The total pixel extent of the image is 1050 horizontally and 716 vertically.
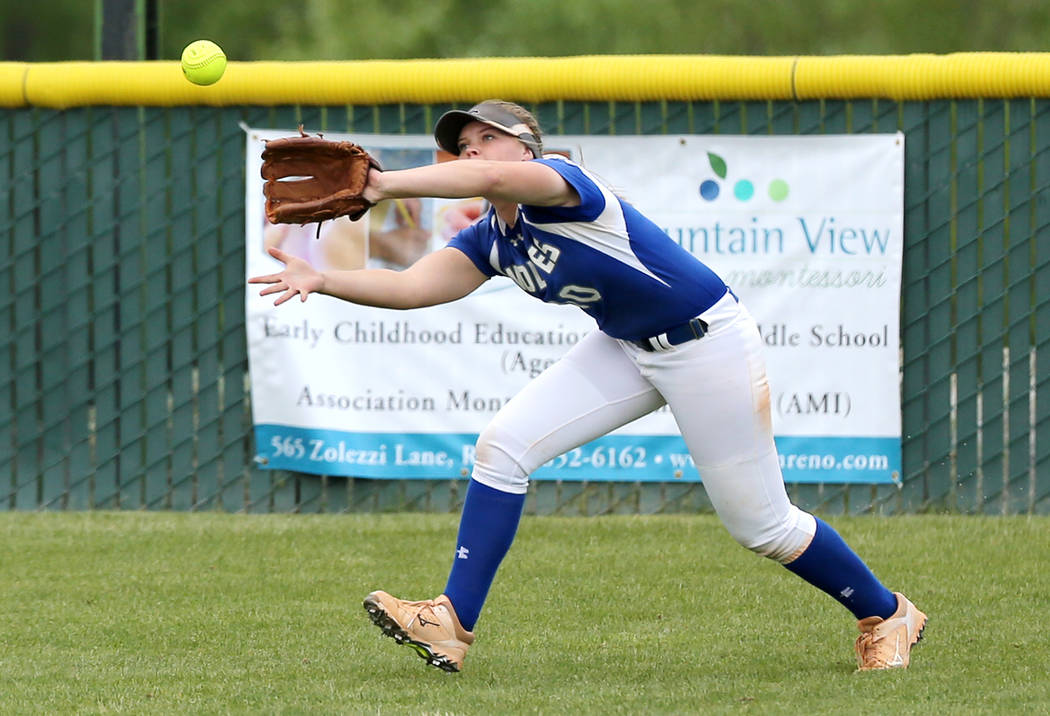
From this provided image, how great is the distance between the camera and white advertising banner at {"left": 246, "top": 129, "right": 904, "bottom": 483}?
7.13 metres

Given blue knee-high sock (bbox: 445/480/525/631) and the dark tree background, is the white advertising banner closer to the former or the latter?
blue knee-high sock (bbox: 445/480/525/631)

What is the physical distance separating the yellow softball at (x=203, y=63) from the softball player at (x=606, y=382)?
119 centimetres

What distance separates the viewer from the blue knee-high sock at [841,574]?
15.1ft

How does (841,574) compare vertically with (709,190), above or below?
below

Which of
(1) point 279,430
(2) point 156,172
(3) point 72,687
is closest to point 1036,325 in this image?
(1) point 279,430

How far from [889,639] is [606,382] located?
107 centimetres

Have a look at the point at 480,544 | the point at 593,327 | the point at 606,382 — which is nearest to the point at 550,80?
the point at 593,327

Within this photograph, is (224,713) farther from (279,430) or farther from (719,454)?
(279,430)

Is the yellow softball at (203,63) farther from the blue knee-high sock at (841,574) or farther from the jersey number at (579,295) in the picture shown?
the blue knee-high sock at (841,574)

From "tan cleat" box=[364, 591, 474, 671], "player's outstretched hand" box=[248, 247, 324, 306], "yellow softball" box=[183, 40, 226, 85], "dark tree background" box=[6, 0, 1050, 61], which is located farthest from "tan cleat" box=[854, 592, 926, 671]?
"dark tree background" box=[6, 0, 1050, 61]

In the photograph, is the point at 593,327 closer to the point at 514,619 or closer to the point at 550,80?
the point at 550,80

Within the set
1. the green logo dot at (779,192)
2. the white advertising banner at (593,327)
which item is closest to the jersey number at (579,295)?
the white advertising banner at (593,327)

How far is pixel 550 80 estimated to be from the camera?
23.9ft

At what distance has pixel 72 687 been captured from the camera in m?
4.45
